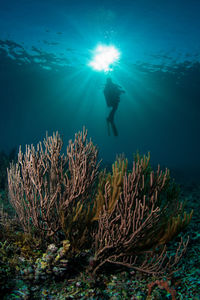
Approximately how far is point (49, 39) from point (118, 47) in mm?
8376

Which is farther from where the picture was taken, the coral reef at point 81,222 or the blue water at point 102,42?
the blue water at point 102,42

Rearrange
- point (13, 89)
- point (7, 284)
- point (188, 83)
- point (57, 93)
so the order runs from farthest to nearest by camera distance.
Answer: point (57, 93) → point (13, 89) → point (188, 83) → point (7, 284)

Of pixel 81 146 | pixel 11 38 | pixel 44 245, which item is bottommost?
pixel 44 245

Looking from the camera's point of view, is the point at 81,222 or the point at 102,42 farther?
the point at 102,42

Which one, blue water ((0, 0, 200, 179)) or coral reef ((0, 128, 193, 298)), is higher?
blue water ((0, 0, 200, 179))

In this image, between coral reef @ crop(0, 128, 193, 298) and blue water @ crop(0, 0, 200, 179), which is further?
blue water @ crop(0, 0, 200, 179)

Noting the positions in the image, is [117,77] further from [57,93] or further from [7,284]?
[7,284]

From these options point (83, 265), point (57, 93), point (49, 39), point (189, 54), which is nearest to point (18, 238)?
point (83, 265)

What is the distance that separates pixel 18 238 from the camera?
3.31 metres

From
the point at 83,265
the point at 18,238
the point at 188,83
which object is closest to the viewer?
the point at 83,265

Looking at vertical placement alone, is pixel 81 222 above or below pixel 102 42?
below

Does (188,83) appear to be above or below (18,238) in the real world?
above

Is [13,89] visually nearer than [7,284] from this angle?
No

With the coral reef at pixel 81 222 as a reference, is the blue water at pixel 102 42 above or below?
above
